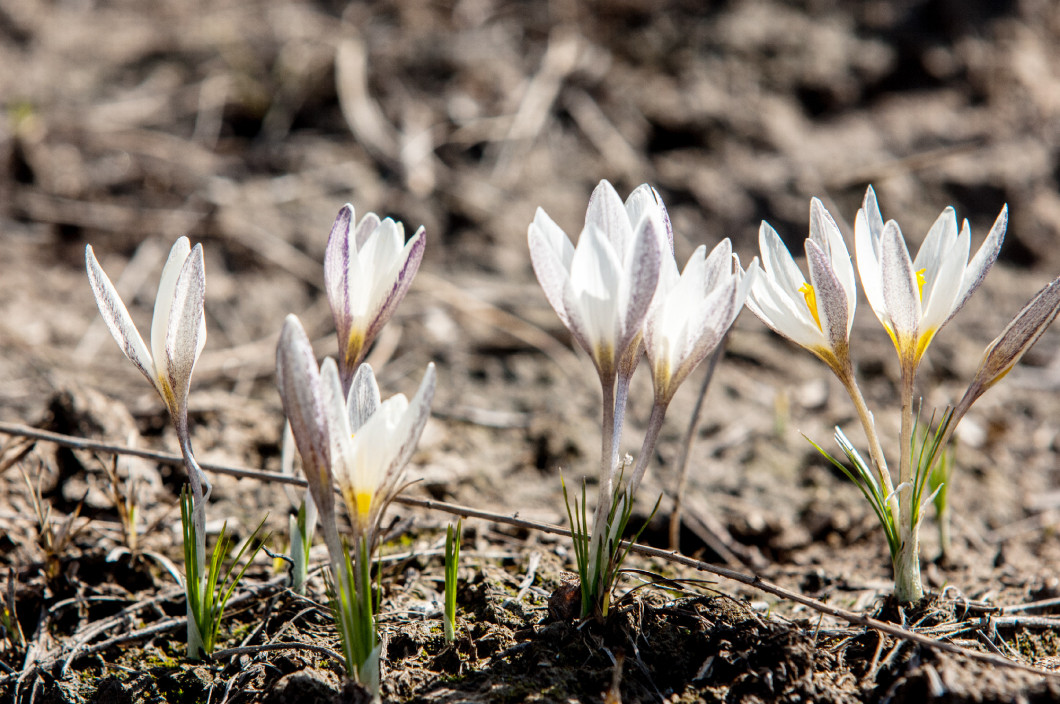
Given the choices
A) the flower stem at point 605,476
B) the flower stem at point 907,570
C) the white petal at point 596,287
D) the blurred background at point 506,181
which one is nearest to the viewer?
the white petal at point 596,287

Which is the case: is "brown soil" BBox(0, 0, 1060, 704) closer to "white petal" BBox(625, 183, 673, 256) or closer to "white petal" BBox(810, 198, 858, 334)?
"white petal" BBox(810, 198, 858, 334)

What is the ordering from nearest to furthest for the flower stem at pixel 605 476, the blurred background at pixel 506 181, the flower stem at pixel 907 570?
the flower stem at pixel 605 476 → the flower stem at pixel 907 570 → the blurred background at pixel 506 181

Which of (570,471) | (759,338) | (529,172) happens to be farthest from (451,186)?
(570,471)

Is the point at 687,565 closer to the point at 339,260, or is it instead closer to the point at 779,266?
the point at 779,266

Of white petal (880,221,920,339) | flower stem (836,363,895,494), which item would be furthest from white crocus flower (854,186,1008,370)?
flower stem (836,363,895,494)

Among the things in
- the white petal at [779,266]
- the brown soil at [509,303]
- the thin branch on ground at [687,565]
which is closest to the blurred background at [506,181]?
the brown soil at [509,303]

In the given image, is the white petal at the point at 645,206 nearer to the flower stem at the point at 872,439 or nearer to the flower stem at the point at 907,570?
the flower stem at the point at 872,439
